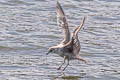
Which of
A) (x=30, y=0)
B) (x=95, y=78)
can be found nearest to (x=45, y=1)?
(x=30, y=0)

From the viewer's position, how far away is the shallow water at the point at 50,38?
500 inches

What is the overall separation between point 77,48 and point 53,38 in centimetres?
371

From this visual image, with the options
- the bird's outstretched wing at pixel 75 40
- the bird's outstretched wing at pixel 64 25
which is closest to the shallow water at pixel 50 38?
the bird's outstretched wing at pixel 75 40

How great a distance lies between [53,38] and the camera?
15570mm

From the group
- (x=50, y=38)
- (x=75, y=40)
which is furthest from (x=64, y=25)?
(x=50, y=38)

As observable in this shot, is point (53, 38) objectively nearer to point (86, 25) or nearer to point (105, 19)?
point (86, 25)

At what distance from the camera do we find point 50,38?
15.6 m

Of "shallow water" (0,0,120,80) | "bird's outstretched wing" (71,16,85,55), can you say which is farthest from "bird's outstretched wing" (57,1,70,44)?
"shallow water" (0,0,120,80)

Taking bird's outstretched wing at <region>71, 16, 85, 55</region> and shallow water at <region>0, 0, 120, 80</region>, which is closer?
bird's outstretched wing at <region>71, 16, 85, 55</region>

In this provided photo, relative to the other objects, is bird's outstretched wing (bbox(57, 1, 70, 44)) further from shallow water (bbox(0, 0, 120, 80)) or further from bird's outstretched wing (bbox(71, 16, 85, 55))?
shallow water (bbox(0, 0, 120, 80))

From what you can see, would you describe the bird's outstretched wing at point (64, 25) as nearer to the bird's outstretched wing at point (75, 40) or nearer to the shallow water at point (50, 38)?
the bird's outstretched wing at point (75, 40)

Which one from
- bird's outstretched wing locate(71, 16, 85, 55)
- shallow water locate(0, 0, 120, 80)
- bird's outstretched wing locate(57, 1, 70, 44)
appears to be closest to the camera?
bird's outstretched wing locate(71, 16, 85, 55)

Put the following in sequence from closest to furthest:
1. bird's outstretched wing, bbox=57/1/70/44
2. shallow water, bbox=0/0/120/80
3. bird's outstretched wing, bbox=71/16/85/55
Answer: bird's outstretched wing, bbox=71/16/85/55 → bird's outstretched wing, bbox=57/1/70/44 → shallow water, bbox=0/0/120/80

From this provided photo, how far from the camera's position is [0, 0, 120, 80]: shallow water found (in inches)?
500
